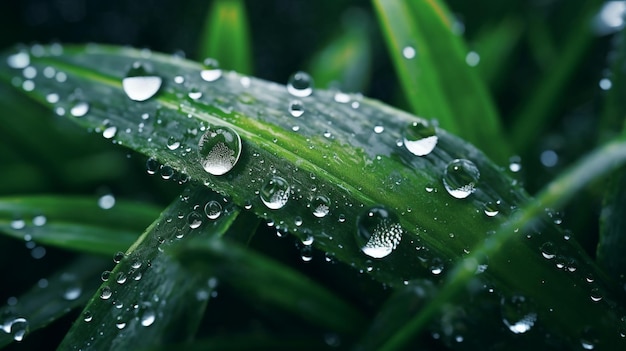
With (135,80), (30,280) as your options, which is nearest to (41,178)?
(30,280)

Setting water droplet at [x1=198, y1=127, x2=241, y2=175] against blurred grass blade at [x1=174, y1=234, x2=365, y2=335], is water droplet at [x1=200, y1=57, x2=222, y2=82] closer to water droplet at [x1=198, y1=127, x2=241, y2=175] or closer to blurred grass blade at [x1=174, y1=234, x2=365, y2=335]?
water droplet at [x1=198, y1=127, x2=241, y2=175]

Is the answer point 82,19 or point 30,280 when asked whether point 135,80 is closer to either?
point 30,280

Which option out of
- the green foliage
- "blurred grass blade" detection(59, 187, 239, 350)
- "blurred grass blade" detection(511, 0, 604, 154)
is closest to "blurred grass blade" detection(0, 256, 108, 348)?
the green foliage

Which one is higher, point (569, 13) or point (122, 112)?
point (569, 13)

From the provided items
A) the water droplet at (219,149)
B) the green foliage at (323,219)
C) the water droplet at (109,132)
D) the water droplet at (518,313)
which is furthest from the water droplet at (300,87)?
the water droplet at (518,313)

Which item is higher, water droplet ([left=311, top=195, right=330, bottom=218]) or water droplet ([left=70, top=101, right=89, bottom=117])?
water droplet ([left=70, top=101, right=89, bottom=117])

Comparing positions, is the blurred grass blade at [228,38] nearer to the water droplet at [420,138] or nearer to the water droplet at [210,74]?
the water droplet at [210,74]
